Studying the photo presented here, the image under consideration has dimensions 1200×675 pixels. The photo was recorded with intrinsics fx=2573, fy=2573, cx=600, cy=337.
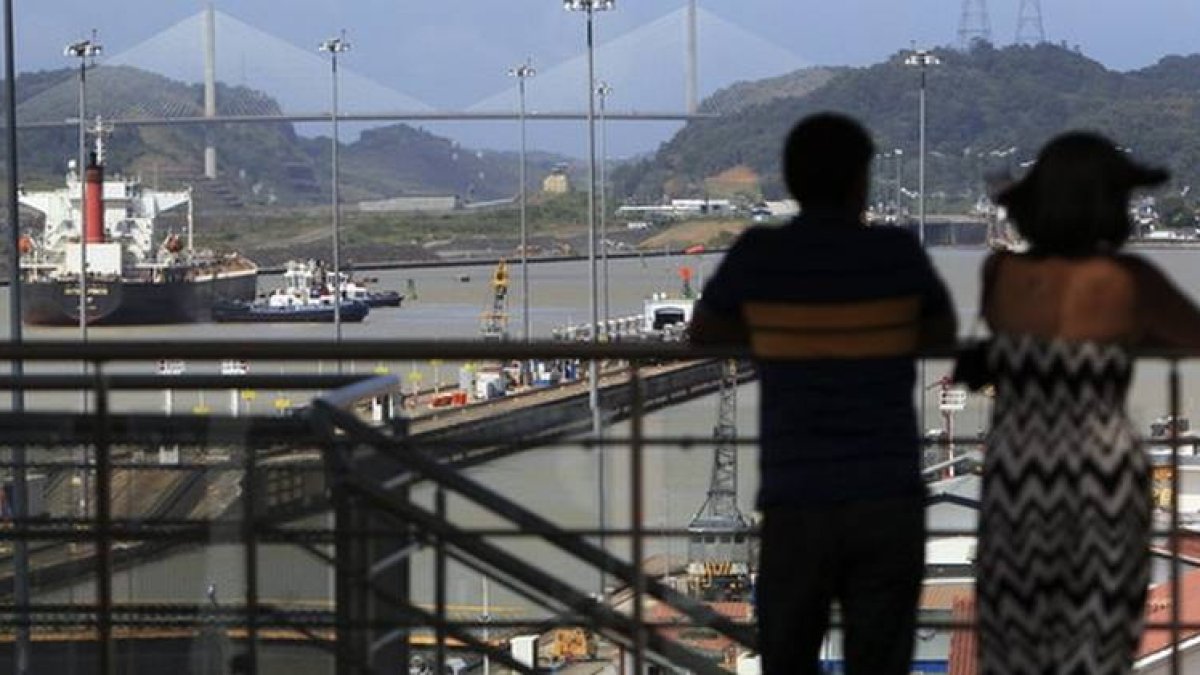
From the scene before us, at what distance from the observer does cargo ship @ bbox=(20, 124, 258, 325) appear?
2409 inches

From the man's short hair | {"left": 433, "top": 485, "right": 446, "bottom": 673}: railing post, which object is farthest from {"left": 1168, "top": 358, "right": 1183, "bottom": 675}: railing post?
{"left": 433, "top": 485, "right": 446, "bottom": 673}: railing post

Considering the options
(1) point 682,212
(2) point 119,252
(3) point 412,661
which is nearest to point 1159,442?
(3) point 412,661

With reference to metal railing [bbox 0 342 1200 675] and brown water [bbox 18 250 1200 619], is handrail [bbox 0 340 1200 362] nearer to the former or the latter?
metal railing [bbox 0 342 1200 675]

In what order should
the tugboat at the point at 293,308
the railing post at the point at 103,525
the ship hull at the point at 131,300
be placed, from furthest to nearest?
1. the tugboat at the point at 293,308
2. the ship hull at the point at 131,300
3. the railing post at the point at 103,525

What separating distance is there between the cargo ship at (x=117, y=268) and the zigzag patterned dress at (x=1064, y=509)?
5363 cm

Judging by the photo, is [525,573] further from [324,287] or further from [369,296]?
[369,296]

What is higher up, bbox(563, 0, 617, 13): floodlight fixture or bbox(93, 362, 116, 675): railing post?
bbox(563, 0, 617, 13): floodlight fixture

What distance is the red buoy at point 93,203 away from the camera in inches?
1853

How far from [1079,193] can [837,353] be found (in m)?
0.44

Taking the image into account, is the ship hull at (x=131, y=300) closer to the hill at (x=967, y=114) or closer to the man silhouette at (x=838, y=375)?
the hill at (x=967, y=114)

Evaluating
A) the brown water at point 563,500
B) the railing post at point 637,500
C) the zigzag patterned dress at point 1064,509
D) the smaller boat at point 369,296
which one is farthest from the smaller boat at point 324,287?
the zigzag patterned dress at point 1064,509

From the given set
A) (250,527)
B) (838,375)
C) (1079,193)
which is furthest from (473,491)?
(1079,193)

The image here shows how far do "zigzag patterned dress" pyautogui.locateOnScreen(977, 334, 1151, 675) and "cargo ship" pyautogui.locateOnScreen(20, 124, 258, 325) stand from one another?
53635 millimetres

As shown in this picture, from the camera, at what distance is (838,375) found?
3900mm
